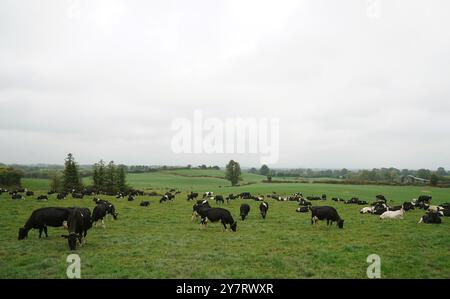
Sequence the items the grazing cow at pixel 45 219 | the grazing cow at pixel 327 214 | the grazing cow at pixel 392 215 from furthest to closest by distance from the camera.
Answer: the grazing cow at pixel 392 215 < the grazing cow at pixel 327 214 < the grazing cow at pixel 45 219

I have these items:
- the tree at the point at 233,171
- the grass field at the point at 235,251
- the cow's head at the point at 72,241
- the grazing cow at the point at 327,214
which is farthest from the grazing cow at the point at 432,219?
the tree at the point at 233,171

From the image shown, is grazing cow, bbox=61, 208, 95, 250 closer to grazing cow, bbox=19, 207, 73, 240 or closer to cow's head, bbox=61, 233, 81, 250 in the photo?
cow's head, bbox=61, 233, 81, 250

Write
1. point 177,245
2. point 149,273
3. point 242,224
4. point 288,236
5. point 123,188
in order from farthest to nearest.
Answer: point 123,188, point 242,224, point 288,236, point 177,245, point 149,273

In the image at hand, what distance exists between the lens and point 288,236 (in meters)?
18.9

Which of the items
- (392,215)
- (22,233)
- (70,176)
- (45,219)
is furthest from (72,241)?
(70,176)

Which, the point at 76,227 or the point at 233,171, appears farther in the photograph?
the point at 233,171

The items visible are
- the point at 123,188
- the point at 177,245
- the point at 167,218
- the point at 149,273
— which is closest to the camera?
the point at 149,273

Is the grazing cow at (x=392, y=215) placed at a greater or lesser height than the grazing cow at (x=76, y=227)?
lesser

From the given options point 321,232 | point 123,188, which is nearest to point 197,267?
point 321,232

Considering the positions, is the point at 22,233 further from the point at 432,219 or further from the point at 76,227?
the point at 432,219

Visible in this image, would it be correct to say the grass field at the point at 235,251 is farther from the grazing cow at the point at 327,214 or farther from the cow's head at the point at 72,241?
the grazing cow at the point at 327,214
